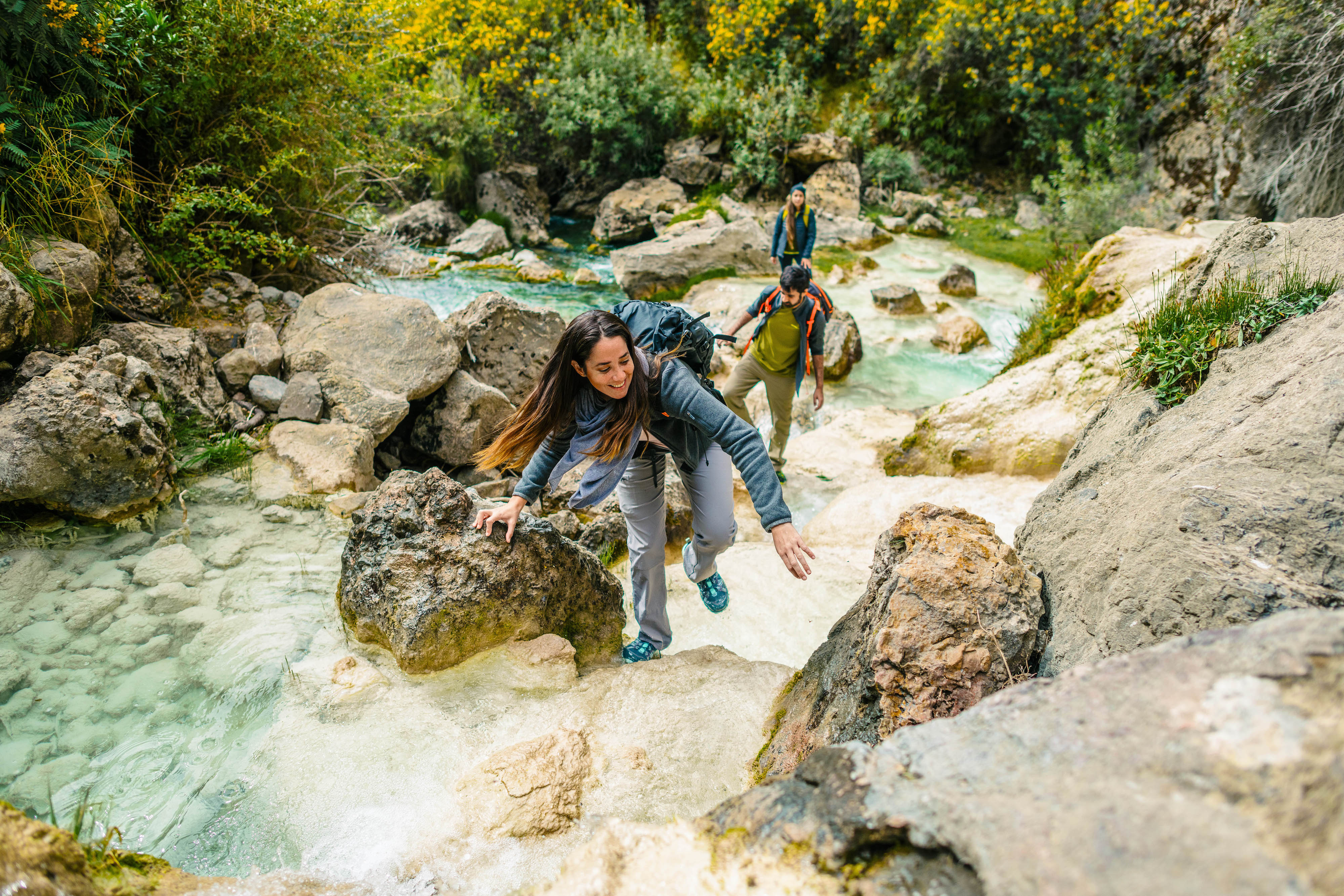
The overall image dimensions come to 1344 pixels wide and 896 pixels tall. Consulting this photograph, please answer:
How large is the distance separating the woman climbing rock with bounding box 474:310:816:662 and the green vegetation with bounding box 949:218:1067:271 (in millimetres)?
10136

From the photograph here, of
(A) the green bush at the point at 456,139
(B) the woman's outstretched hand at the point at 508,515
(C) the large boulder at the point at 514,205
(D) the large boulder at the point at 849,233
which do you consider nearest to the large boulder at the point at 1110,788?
(B) the woman's outstretched hand at the point at 508,515

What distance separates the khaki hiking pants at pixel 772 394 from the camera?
5986 mm

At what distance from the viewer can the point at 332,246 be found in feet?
24.1

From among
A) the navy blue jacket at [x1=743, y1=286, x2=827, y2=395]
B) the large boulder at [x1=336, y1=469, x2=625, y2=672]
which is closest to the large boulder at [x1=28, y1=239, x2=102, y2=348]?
the large boulder at [x1=336, y1=469, x2=625, y2=672]

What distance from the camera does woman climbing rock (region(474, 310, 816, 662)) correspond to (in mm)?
2525

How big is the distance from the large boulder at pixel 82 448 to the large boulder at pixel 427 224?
10.0 meters

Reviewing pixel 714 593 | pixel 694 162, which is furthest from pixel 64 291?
pixel 694 162

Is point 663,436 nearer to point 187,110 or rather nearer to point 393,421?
point 393,421

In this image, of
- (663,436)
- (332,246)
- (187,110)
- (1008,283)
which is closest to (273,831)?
(663,436)

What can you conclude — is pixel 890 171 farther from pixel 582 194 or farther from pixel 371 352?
pixel 371 352

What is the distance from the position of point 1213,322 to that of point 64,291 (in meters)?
6.58

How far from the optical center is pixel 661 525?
332 centimetres

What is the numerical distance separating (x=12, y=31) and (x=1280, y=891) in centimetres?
696

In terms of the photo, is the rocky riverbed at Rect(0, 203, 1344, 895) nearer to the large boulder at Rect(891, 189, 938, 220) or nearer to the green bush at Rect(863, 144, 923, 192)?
the large boulder at Rect(891, 189, 938, 220)
